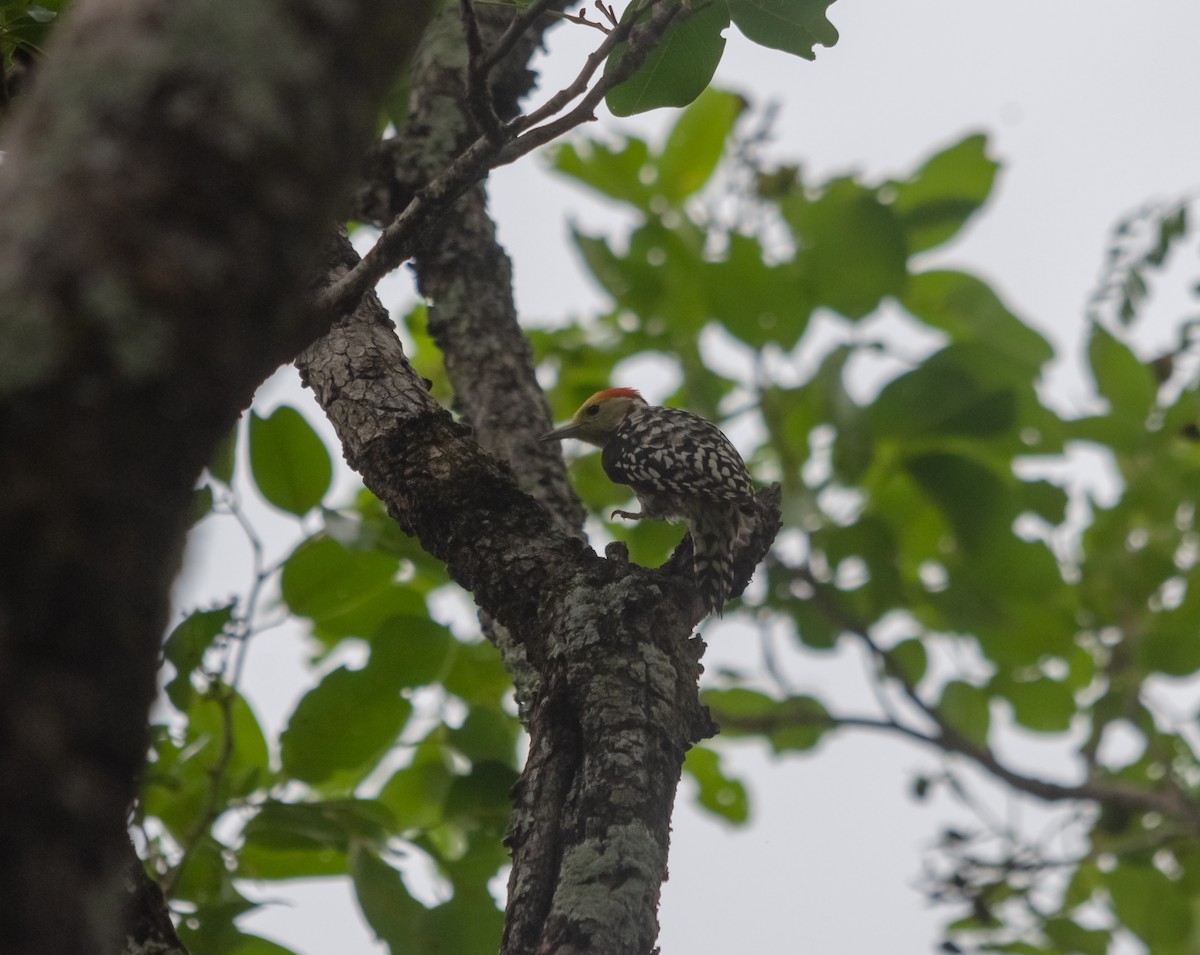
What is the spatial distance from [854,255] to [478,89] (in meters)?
3.35

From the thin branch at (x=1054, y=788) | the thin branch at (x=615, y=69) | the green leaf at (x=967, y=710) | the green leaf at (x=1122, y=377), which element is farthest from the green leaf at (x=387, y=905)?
the green leaf at (x=1122, y=377)

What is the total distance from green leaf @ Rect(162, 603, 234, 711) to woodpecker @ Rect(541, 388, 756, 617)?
1187mm

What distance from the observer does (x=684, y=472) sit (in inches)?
189

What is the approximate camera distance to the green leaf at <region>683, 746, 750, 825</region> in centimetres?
511

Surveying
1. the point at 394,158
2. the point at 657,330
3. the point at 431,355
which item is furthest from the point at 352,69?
the point at 657,330

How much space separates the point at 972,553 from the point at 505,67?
9.95 feet

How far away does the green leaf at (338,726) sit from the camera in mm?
3297

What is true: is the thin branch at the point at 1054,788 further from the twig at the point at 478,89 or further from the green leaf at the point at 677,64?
the twig at the point at 478,89

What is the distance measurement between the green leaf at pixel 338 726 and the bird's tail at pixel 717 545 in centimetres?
97

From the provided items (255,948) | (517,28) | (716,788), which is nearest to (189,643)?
(255,948)

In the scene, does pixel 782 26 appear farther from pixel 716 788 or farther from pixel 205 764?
pixel 716 788

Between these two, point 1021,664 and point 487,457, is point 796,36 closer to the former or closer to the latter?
point 487,457

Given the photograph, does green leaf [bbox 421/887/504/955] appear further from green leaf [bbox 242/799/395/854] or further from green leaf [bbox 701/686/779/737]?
green leaf [bbox 701/686/779/737]

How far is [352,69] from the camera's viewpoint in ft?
3.51
